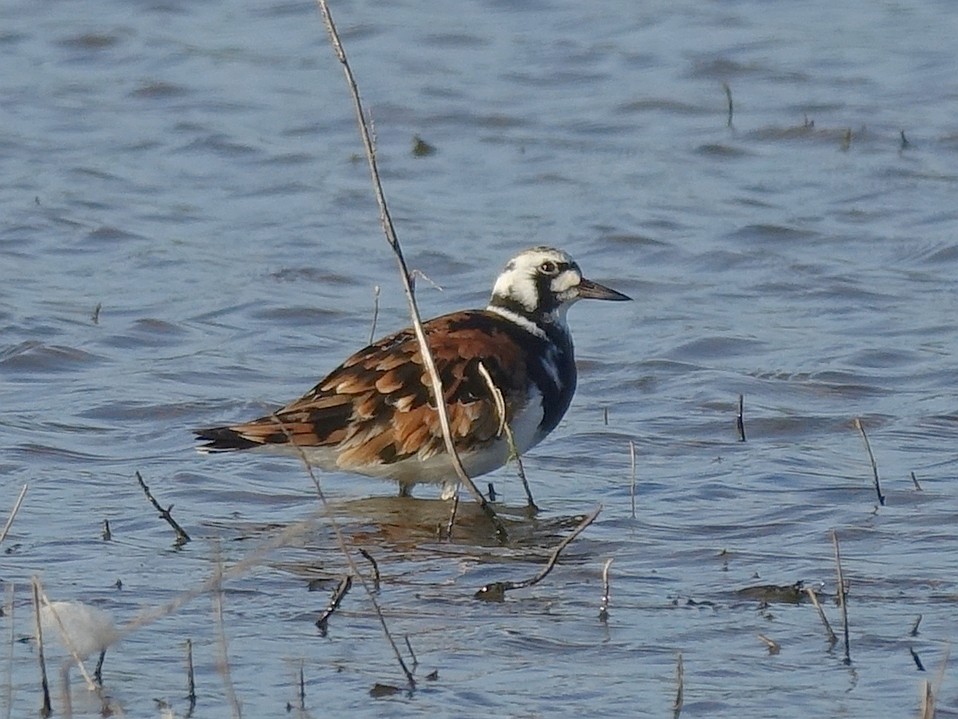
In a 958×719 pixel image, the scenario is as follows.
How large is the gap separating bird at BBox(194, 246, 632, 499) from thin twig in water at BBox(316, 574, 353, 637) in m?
1.34

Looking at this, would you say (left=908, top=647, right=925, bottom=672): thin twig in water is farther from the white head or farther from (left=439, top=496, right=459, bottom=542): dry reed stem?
the white head

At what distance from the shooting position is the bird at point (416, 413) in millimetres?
6902

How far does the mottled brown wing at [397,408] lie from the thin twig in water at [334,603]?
57.2 inches

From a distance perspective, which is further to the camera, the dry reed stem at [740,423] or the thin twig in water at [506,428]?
the dry reed stem at [740,423]

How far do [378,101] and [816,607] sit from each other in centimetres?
868

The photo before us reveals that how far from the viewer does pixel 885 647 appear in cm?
522

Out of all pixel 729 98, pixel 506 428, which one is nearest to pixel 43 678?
pixel 506 428

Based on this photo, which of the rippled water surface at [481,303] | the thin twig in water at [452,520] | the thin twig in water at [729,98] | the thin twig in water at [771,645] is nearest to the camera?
the thin twig in water at [771,645]

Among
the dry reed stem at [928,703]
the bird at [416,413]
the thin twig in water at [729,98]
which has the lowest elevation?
the thin twig in water at [729,98]

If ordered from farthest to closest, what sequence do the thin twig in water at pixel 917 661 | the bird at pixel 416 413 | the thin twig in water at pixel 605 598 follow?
the bird at pixel 416 413 → the thin twig in water at pixel 605 598 → the thin twig in water at pixel 917 661

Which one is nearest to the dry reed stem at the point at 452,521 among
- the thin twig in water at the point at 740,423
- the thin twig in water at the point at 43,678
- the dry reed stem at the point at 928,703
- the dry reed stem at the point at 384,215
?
the dry reed stem at the point at 384,215

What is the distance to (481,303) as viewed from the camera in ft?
31.9

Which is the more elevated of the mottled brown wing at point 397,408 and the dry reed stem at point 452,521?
the mottled brown wing at point 397,408

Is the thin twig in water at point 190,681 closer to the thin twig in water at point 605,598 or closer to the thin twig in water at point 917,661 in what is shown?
the thin twig in water at point 605,598
